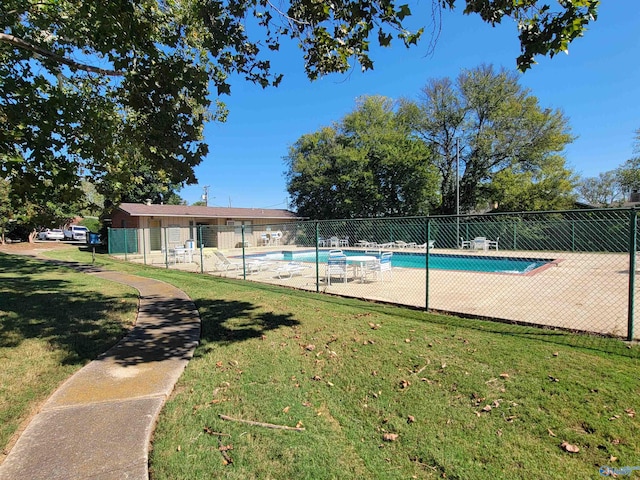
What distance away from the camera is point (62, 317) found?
21.2 feet

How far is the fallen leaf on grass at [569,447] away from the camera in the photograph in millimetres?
2622

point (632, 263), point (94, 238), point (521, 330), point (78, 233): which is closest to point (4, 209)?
point (94, 238)

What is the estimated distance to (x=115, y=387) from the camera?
12.1ft

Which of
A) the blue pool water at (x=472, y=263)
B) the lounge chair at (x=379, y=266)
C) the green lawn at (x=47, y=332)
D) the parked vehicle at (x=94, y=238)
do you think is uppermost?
the parked vehicle at (x=94, y=238)

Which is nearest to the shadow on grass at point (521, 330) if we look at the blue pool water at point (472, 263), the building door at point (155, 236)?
the blue pool water at point (472, 263)

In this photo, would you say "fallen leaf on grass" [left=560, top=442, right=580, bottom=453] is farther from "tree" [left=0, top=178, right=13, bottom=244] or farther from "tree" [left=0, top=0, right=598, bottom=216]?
"tree" [left=0, top=178, right=13, bottom=244]

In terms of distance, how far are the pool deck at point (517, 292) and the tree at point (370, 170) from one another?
16.6 metres

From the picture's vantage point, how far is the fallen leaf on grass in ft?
8.60

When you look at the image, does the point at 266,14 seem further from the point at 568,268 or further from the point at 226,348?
the point at 568,268

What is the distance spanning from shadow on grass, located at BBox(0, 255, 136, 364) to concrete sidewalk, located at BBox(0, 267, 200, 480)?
1.46ft

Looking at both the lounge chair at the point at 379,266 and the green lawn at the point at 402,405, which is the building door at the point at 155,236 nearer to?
the lounge chair at the point at 379,266

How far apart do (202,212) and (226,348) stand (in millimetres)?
26610

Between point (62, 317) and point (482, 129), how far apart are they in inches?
1274

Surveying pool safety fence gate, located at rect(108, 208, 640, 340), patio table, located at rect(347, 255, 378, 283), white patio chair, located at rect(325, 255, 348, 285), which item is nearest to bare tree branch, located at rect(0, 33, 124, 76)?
pool safety fence gate, located at rect(108, 208, 640, 340)
